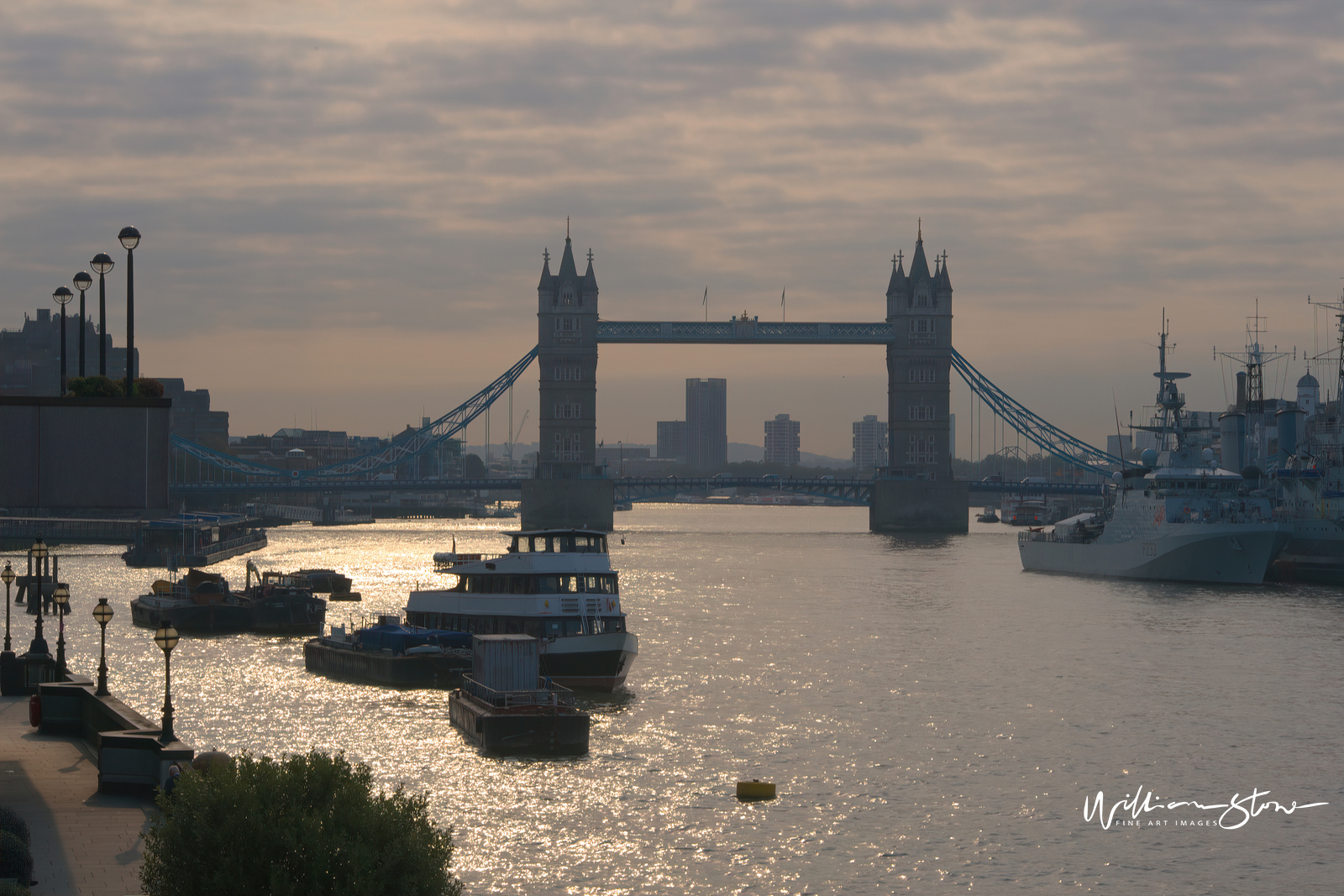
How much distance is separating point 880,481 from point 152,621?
86.3 m

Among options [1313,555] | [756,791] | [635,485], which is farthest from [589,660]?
[635,485]

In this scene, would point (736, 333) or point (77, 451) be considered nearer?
point (77, 451)

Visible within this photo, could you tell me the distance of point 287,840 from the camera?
14.3m

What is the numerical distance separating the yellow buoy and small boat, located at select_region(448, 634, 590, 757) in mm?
4820

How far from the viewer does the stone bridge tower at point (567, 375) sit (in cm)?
13400

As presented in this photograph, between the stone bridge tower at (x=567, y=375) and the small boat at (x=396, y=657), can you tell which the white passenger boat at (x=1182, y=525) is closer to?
the small boat at (x=396, y=657)

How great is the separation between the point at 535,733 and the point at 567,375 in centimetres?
10599

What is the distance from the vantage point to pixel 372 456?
160 m

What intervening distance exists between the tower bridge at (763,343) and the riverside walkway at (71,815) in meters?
101

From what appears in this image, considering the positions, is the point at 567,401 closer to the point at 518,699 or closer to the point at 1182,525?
the point at 1182,525

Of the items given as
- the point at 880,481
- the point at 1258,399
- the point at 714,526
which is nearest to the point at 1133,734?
the point at 1258,399

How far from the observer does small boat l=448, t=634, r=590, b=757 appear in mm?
30234

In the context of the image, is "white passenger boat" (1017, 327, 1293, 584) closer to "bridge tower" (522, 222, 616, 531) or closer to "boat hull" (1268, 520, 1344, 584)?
"boat hull" (1268, 520, 1344, 584)

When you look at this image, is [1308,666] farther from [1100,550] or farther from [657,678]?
[1100,550]
